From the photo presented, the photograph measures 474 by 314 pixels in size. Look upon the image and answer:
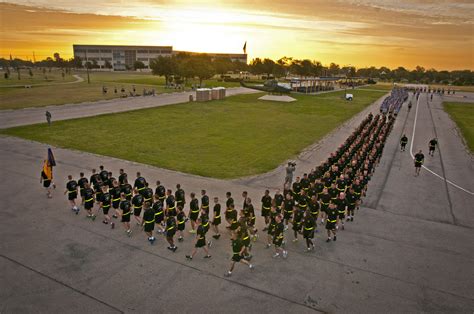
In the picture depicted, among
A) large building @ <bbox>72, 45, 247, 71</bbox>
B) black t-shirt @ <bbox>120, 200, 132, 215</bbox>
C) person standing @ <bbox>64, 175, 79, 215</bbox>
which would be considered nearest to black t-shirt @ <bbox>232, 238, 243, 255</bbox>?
black t-shirt @ <bbox>120, 200, 132, 215</bbox>

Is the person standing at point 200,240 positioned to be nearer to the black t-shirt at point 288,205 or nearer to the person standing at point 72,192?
the black t-shirt at point 288,205

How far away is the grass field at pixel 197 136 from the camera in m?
21.1

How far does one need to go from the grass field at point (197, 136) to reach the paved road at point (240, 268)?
6633 millimetres

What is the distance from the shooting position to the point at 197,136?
2806 cm

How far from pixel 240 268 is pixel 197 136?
19008 millimetres

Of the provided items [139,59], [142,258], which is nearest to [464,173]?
[142,258]

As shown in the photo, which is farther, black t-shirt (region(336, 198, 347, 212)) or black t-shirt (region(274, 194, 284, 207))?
black t-shirt (region(336, 198, 347, 212))

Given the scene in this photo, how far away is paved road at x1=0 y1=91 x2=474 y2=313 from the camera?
28.6ft

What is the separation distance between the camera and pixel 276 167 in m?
20.5

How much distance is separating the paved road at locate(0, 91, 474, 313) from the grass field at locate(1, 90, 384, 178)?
663 centimetres

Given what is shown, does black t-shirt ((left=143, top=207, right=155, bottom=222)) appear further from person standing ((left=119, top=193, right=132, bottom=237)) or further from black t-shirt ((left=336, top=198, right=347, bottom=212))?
black t-shirt ((left=336, top=198, right=347, bottom=212))

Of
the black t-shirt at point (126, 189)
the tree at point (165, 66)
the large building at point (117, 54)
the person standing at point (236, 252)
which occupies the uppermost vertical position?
the large building at point (117, 54)

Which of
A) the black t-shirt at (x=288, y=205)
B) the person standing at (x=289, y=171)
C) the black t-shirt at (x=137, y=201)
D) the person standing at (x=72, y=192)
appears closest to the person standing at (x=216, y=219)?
the black t-shirt at (x=288, y=205)

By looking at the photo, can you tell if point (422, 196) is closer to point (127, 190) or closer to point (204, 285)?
point (204, 285)
